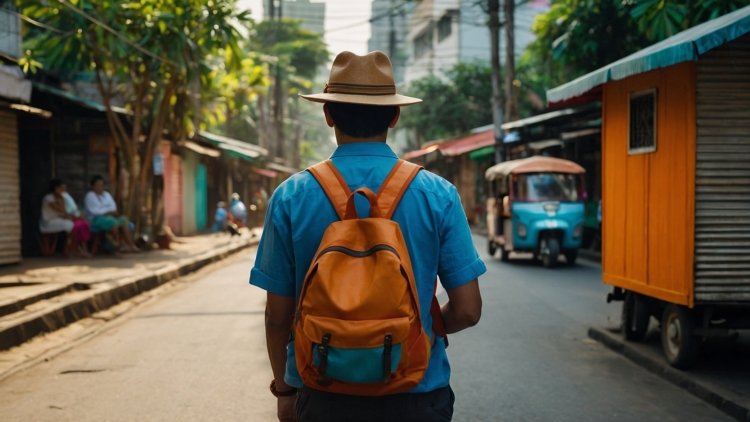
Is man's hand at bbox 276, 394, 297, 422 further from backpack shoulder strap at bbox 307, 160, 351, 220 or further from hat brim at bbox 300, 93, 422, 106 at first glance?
hat brim at bbox 300, 93, 422, 106

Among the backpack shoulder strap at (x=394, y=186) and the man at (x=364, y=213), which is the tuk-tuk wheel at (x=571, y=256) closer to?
the man at (x=364, y=213)

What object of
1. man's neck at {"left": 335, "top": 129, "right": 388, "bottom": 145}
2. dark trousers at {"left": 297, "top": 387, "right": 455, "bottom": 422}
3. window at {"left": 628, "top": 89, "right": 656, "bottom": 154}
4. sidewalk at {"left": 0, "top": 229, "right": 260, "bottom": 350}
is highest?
window at {"left": 628, "top": 89, "right": 656, "bottom": 154}

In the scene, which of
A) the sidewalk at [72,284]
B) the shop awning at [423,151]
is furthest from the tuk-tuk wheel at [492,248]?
the sidewalk at [72,284]

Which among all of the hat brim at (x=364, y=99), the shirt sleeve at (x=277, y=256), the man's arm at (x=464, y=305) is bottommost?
the man's arm at (x=464, y=305)

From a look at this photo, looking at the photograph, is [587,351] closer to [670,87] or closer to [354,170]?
[670,87]

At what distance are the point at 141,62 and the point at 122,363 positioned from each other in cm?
1116

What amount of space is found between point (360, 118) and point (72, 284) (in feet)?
31.3

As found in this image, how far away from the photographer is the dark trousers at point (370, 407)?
7.34ft

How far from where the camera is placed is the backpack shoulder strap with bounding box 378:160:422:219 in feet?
7.32

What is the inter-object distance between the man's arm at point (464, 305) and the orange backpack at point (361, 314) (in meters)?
0.26

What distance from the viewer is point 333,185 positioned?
2.29 m

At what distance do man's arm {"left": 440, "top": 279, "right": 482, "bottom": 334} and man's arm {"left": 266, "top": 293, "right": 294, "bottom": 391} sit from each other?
46 cm

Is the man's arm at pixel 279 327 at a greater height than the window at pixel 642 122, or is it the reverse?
the window at pixel 642 122

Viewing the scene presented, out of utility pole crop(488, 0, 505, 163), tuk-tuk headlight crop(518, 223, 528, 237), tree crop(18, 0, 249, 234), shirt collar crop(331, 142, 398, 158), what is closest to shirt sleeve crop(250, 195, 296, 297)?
shirt collar crop(331, 142, 398, 158)
